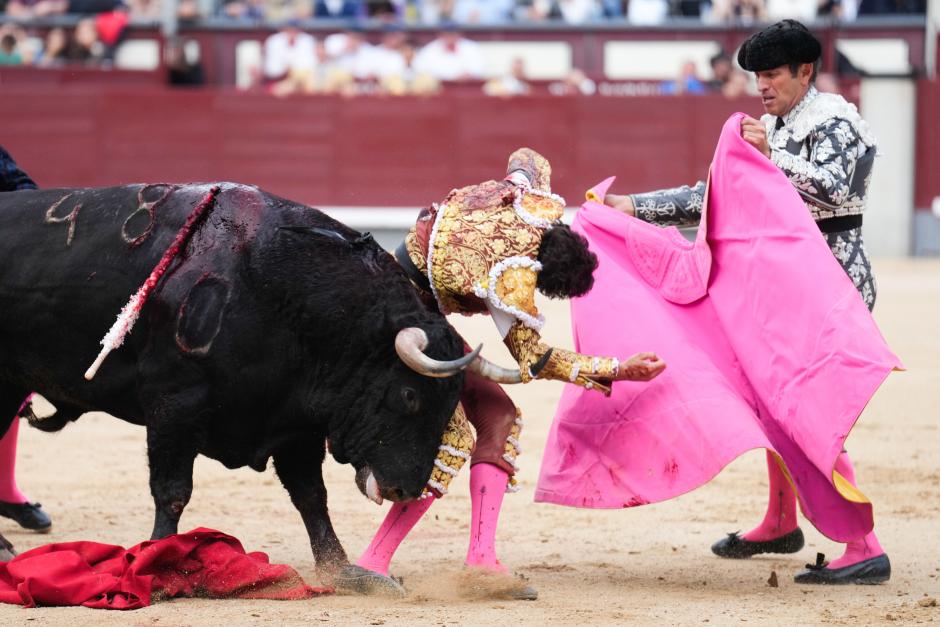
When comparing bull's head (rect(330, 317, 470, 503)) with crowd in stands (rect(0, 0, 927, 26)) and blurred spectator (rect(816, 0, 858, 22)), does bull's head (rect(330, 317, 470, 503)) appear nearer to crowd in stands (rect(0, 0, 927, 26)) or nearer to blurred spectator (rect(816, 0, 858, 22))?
crowd in stands (rect(0, 0, 927, 26))

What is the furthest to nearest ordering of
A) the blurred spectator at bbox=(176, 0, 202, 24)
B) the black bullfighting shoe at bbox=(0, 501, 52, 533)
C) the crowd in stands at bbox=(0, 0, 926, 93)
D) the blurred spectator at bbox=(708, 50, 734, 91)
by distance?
the blurred spectator at bbox=(176, 0, 202, 24) < the crowd in stands at bbox=(0, 0, 926, 93) < the blurred spectator at bbox=(708, 50, 734, 91) < the black bullfighting shoe at bbox=(0, 501, 52, 533)

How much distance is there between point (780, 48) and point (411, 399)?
125 cm

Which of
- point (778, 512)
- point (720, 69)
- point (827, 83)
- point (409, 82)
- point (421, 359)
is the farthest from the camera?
point (409, 82)

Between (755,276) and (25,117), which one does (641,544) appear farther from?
(25,117)

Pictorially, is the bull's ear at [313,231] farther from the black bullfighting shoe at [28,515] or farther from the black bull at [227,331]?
the black bullfighting shoe at [28,515]

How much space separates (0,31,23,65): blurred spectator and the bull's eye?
1061 cm

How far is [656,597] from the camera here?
369 cm

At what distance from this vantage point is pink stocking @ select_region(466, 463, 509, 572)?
371cm

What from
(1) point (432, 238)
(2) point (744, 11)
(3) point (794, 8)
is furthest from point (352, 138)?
(1) point (432, 238)

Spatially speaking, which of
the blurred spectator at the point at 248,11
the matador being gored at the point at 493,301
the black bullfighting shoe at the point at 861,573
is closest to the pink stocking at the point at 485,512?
the matador being gored at the point at 493,301

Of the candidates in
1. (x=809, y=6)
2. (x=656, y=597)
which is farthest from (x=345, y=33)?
(x=656, y=597)

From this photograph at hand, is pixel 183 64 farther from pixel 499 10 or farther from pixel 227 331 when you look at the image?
pixel 227 331

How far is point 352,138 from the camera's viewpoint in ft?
43.4

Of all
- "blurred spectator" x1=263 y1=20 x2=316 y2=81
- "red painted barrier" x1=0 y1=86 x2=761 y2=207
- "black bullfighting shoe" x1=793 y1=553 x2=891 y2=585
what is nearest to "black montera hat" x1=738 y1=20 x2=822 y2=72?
"black bullfighting shoe" x1=793 y1=553 x2=891 y2=585
